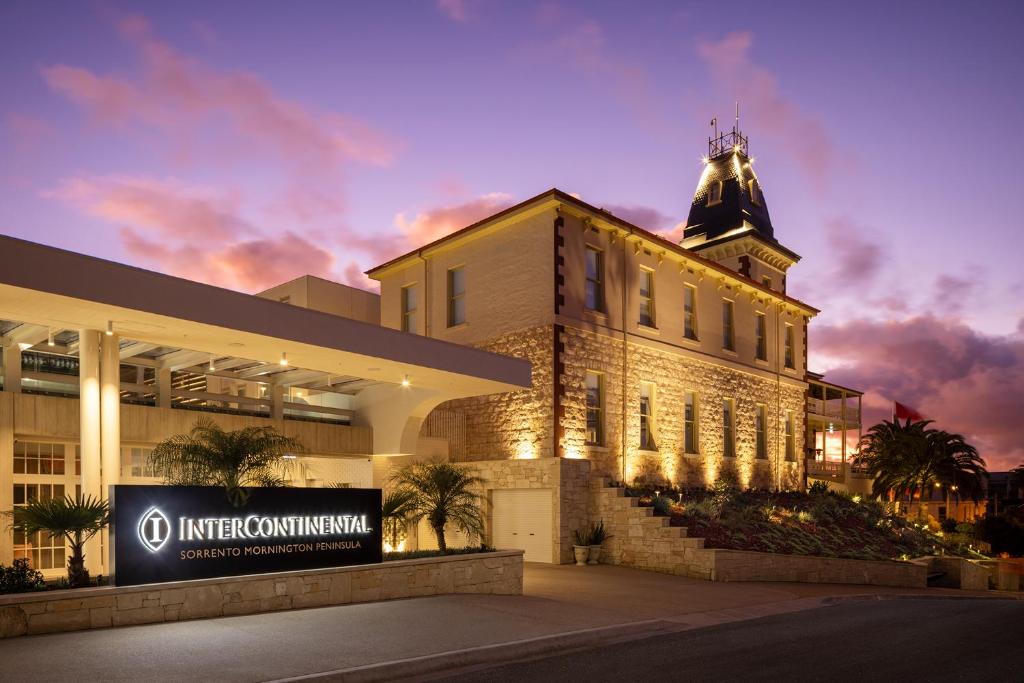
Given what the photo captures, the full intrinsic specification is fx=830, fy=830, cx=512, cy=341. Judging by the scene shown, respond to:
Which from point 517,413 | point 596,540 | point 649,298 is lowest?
point 596,540

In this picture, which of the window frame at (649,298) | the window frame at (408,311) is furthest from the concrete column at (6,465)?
the window frame at (649,298)

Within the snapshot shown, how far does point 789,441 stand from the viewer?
3297cm

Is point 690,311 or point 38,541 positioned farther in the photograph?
point 690,311

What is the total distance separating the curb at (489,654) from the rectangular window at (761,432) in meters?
19.7

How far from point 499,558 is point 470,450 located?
365 inches

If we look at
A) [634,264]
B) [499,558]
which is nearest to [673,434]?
[634,264]

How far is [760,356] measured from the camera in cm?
3158

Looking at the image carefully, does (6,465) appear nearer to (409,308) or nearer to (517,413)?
(517,413)

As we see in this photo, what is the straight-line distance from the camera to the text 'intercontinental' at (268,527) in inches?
454

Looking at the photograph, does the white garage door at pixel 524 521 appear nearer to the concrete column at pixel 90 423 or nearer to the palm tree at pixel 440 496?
the palm tree at pixel 440 496

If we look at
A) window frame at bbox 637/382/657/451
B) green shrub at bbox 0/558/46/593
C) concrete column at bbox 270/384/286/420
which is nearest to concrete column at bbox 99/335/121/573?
green shrub at bbox 0/558/46/593

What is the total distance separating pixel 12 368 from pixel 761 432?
24.6 m

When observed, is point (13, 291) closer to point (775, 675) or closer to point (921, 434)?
point (775, 675)

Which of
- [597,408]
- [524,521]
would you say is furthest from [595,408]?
[524,521]
